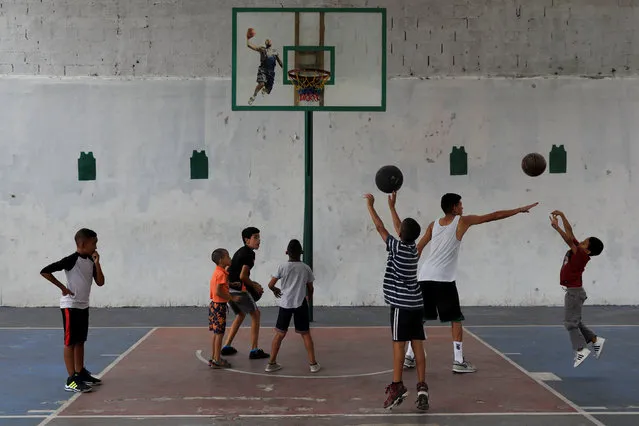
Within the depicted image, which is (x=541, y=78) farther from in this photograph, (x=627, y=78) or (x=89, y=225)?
(x=89, y=225)

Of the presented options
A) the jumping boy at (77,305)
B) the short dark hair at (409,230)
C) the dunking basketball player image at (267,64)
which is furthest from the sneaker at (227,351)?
the dunking basketball player image at (267,64)

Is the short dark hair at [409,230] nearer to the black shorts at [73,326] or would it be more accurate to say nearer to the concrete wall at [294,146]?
the black shorts at [73,326]

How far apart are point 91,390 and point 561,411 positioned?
415 centimetres

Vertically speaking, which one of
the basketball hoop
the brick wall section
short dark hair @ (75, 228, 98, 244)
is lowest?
short dark hair @ (75, 228, 98, 244)

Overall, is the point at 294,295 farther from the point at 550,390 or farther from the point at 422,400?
the point at 550,390

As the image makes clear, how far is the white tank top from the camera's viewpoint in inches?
280

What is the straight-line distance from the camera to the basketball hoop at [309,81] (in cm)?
1072

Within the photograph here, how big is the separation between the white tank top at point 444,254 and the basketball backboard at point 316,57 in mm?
3982

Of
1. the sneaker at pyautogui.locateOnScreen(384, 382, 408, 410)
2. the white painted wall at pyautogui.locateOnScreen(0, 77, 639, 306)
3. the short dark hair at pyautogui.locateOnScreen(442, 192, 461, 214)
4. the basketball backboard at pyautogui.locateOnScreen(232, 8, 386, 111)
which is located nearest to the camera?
the sneaker at pyautogui.locateOnScreen(384, 382, 408, 410)

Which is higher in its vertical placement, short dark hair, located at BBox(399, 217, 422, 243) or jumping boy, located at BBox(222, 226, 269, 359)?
short dark hair, located at BBox(399, 217, 422, 243)

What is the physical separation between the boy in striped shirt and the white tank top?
121cm

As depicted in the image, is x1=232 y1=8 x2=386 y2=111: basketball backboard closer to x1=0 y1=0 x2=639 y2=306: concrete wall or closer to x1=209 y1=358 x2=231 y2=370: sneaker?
x1=0 y1=0 x2=639 y2=306: concrete wall

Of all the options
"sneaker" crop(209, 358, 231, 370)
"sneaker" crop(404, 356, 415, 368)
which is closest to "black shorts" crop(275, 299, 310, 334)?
"sneaker" crop(209, 358, 231, 370)

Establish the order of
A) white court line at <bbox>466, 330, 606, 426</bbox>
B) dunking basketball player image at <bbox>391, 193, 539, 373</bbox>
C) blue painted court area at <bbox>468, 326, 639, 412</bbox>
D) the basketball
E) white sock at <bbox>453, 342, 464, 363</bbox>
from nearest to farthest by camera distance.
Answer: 1. white court line at <bbox>466, 330, 606, 426</bbox>
2. blue painted court area at <bbox>468, 326, 639, 412</bbox>
3. dunking basketball player image at <bbox>391, 193, 539, 373</bbox>
4. white sock at <bbox>453, 342, 464, 363</bbox>
5. the basketball
